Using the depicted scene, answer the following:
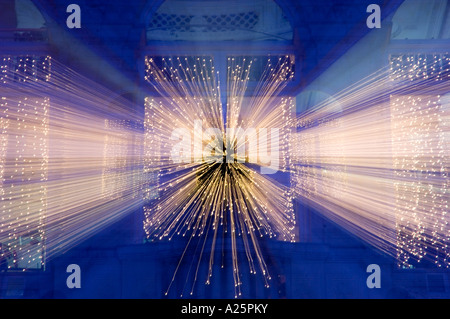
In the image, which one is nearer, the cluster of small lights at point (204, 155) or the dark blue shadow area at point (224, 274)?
the dark blue shadow area at point (224, 274)

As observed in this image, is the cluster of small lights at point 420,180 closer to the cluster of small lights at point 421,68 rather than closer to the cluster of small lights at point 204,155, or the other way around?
→ the cluster of small lights at point 421,68

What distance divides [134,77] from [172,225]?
193cm

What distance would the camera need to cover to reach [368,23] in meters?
3.70

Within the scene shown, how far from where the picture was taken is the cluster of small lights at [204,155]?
Answer: 3.71 m

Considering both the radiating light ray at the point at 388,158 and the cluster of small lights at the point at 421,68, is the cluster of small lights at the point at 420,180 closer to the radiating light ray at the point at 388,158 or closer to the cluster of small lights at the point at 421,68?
the radiating light ray at the point at 388,158

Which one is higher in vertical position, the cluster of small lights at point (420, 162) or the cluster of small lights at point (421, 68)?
the cluster of small lights at point (421, 68)

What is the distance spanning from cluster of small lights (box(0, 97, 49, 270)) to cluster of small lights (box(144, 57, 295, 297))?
135 centimetres

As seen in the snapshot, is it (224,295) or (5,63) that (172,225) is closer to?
(224,295)

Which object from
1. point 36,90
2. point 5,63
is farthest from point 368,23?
point 5,63

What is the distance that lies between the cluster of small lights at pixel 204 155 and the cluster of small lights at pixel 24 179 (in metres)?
1.35

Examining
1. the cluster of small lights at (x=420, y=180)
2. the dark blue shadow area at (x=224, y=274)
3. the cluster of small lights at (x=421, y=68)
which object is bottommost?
the dark blue shadow area at (x=224, y=274)

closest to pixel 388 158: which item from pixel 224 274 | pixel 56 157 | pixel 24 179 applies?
pixel 224 274

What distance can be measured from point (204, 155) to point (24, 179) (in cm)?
233

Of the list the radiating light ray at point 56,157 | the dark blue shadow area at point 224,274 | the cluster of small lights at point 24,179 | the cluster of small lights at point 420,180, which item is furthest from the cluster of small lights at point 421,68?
the cluster of small lights at point 24,179
